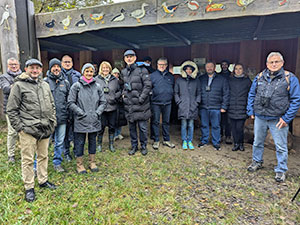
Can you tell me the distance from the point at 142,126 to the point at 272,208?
2.63 meters

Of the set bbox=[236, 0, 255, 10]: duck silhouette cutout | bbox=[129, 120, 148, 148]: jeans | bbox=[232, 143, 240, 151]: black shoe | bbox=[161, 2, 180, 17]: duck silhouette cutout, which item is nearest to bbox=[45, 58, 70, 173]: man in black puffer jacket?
bbox=[129, 120, 148, 148]: jeans

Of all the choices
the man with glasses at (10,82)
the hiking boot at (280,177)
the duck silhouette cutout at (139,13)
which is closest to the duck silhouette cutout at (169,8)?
the duck silhouette cutout at (139,13)

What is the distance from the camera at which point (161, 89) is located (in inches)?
190

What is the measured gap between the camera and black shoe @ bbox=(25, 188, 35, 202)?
112 inches

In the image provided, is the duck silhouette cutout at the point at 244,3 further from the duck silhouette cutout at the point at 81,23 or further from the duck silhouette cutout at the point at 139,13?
the duck silhouette cutout at the point at 81,23

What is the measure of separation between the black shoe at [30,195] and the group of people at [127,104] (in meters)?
0.01

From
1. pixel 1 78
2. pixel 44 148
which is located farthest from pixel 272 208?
pixel 1 78

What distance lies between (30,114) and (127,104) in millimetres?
1993

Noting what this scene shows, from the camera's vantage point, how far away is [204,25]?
5176 mm

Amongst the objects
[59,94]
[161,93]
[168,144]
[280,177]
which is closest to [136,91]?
[161,93]

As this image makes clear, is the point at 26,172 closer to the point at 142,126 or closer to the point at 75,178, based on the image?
the point at 75,178

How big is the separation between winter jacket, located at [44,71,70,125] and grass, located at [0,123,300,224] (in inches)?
38.2

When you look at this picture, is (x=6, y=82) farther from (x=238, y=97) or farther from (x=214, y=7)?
(x=238, y=97)

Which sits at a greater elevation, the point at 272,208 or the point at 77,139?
the point at 77,139
